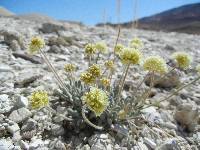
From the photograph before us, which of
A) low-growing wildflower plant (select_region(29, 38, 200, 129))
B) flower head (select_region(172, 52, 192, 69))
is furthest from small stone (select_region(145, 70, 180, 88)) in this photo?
flower head (select_region(172, 52, 192, 69))

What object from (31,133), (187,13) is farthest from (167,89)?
(187,13)

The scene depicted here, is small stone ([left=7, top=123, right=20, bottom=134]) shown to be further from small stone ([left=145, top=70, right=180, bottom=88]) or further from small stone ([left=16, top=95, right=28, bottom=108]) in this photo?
small stone ([left=145, top=70, right=180, bottom=88])

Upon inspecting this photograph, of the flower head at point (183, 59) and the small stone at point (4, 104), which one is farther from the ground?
the flower head at point (183, 59)

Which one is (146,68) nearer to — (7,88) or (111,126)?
(111,126)

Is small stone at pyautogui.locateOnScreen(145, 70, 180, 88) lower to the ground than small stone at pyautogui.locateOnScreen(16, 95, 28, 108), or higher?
lower

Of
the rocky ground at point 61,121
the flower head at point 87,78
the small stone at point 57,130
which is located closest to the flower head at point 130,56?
the flower head at point 87,78

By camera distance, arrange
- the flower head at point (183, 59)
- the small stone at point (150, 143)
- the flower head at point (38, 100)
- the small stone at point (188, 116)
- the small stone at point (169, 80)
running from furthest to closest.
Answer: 1. the small stone at point (169, 80)
2. the small stone at point (188, 116)
3. the flower head at point (183, 59)
4. the small stone at point (150, 143)
5. the flower head at point (38, 100)

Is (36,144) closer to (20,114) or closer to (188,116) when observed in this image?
(20,114)

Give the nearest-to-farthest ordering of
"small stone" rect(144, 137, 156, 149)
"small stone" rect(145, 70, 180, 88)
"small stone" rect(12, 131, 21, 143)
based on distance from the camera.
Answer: "small stone" rect(12, 131, 21, 143)
"small stone" rect(144, 137, 156, 149)
"small stone" rect(145, 70, 180, 88)

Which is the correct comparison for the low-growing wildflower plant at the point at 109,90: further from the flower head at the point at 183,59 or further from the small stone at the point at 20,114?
the small stone at the point at 20,114
